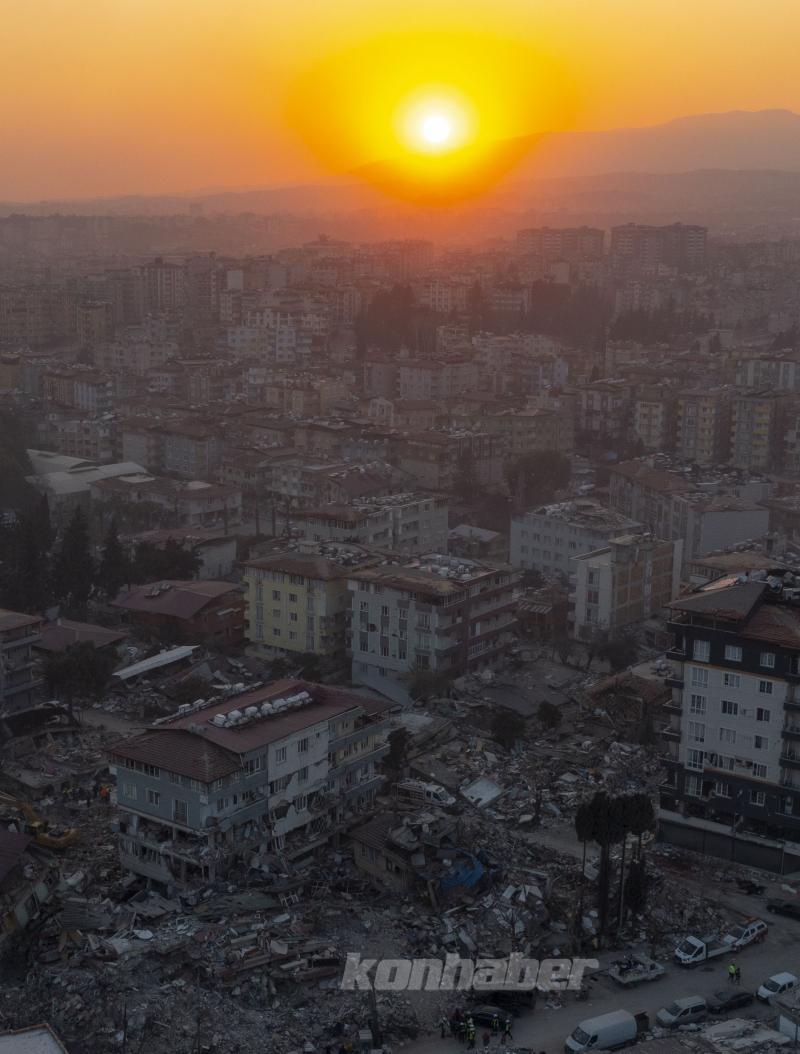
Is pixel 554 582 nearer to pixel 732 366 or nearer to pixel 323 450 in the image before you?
pixel 323 450

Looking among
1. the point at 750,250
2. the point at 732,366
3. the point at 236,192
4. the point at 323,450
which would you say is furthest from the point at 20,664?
the point at 236,192

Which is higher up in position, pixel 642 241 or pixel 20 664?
pixel 642 241

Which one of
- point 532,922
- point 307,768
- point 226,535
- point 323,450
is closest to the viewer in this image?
point 532,922

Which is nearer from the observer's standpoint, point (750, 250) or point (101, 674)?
point (101, 674)

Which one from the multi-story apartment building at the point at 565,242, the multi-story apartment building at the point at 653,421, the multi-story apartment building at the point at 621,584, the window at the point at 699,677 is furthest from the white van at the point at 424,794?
the multi-story apartment building at the point at 565,242

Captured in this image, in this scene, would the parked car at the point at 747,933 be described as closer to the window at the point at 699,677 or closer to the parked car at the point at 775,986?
the parked car at the point at 775,986

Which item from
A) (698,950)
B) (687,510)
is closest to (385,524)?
(687,510)

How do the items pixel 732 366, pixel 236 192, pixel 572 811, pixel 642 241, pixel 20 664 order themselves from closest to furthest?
pixel 572 811 → pixel 20 664 → pixel 732 366 → pixel 642 241 → pixel 236 192

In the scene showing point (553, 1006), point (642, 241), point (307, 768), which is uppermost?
point (642, 241)
